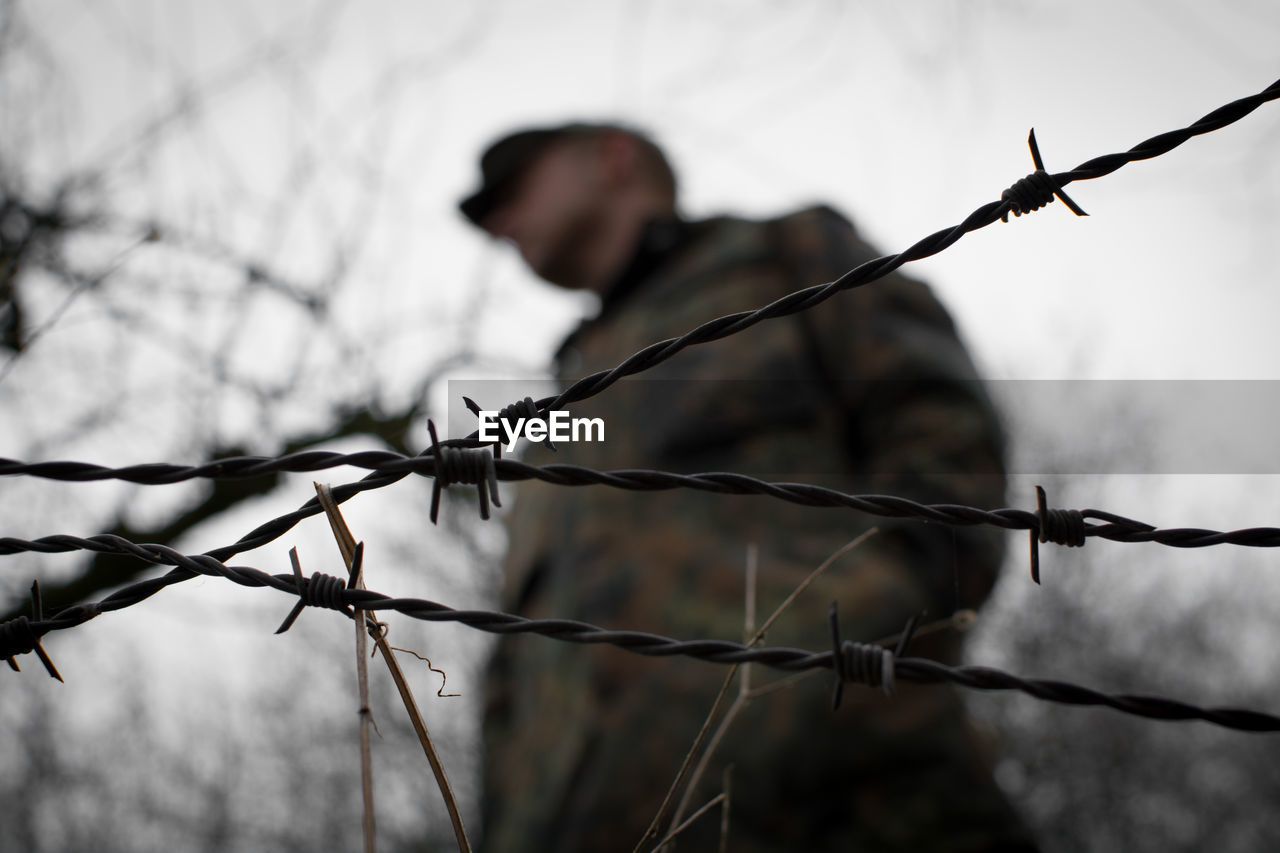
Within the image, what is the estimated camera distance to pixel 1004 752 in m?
7.25

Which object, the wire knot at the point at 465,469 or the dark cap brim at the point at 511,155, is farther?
the dark cap brim at the point at 511,155

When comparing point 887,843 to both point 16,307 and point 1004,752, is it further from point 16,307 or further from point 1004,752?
point 1004,752

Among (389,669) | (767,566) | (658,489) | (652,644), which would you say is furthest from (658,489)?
(767,566)

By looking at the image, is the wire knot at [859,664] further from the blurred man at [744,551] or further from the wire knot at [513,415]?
the blurred man at [744,551]

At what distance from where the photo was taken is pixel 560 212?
2652 millimetres

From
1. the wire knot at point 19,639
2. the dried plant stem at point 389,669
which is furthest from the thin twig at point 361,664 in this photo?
the wire knot at point 19,639

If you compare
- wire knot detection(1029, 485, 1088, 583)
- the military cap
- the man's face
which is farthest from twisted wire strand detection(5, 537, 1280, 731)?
the military cap

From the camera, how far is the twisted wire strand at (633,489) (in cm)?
64

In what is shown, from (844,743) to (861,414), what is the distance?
825 millimetres

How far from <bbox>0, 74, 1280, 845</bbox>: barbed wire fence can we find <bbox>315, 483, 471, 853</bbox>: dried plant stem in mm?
14

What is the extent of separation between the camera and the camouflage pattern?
1470 millimetres

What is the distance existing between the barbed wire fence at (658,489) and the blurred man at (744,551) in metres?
0.87

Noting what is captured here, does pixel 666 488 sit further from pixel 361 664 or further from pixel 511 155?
pixel 511 155

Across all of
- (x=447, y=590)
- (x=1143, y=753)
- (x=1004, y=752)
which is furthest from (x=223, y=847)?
(x=1143, y=753)
